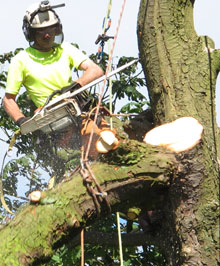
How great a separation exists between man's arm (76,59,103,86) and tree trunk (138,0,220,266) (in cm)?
88

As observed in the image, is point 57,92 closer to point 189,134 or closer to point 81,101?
point 81,101

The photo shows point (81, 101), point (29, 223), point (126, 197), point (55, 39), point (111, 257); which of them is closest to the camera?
point (29, 223)

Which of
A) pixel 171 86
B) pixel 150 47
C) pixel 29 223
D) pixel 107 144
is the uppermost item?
pixel 150 47

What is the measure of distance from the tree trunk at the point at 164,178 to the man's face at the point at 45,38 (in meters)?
1.17

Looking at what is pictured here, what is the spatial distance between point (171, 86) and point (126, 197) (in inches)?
32.9

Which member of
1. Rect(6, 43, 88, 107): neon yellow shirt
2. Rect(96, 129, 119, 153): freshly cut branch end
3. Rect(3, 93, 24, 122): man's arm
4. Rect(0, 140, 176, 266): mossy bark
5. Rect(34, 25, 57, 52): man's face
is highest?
Rect(34, 25, 57, 52): man's face

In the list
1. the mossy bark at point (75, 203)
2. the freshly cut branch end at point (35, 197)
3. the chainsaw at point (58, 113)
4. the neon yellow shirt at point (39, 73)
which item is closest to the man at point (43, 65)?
the neon yellow shirt at point (39, 73)

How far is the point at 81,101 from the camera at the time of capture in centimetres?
509

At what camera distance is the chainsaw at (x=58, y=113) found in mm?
4965

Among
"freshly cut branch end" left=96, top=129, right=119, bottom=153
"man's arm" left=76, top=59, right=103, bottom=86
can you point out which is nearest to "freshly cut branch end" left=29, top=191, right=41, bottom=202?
"freshly cut branch end" left=96, top=129, right=119, bottom=153

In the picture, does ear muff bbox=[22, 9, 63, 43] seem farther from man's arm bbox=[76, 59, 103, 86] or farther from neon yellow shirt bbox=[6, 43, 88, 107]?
man's arm bbox=[76, 59, 103, 86]

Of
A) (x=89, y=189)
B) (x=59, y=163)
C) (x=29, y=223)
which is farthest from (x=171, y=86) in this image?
(x=59, y=163)

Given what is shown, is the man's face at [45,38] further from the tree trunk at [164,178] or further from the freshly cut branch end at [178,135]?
the freshly cut branch end at [178,135]

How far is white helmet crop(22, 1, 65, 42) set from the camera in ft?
17.6
